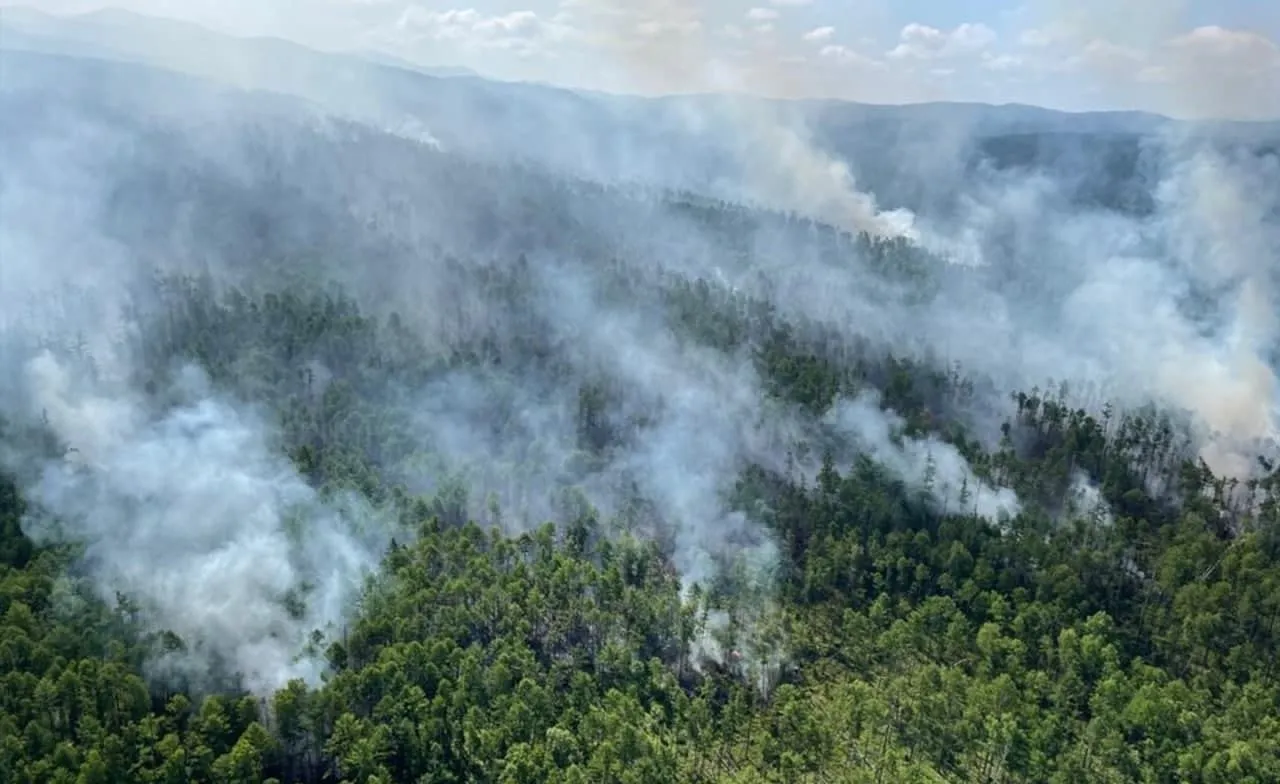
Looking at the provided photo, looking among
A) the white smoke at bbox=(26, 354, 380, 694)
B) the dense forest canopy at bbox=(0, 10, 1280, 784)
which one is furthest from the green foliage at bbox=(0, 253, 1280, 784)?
the white smoke at bbox=(26, 354, 380, 694)

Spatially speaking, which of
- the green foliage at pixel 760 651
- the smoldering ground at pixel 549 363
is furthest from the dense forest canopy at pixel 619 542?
the smoldering ground at pixel 549 363

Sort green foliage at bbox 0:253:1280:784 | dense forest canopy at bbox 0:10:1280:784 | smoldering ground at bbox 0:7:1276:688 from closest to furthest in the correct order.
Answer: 1. green foliage at bbox 0:253:1280:784
2. dense forest canopy at bbox 0:10:1280:784
3. smoldering ground at bbox 0:7:1276:688

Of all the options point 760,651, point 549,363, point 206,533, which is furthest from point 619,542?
point 549,363

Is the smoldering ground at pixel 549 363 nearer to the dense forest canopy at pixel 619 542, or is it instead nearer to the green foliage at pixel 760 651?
the dense forest canopy at pixel 619 542

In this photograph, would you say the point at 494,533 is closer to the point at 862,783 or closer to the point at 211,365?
the point at 862,783

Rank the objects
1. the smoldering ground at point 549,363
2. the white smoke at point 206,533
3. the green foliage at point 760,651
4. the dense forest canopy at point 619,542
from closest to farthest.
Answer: the green foliage at point 760,651
the dense forest canopy at point 619,542
the white smoke at point 206,533
the smoldering ground at point 549,363

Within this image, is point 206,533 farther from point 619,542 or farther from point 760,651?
point 760,651

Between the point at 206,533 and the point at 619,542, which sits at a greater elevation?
the point at 206,533

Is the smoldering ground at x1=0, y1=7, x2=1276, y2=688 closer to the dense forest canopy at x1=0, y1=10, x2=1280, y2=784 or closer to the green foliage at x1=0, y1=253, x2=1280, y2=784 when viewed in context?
the dense forest canopy at x1=0, y1=10, x2=1280, y2=784
